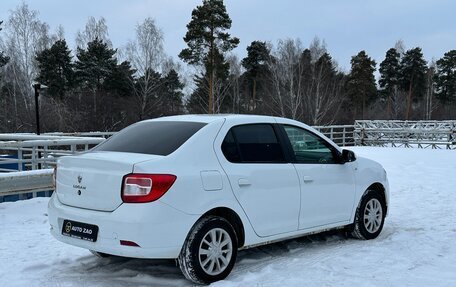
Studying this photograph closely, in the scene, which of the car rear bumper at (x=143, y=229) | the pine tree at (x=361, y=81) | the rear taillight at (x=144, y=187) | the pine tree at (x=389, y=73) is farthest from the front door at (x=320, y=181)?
the pine tree at (x=389, y=73)

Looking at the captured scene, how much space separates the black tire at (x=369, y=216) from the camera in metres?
6.02

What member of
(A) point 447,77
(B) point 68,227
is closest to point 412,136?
(B) point 68,227

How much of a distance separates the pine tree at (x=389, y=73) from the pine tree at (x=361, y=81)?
13.2 ft

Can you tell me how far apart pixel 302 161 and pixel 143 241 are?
7.02 feet

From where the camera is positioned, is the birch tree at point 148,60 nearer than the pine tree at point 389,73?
Yes

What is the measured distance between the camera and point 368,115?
6444 cm

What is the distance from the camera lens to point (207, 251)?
4.37m

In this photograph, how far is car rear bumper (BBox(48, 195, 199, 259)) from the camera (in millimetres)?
3963

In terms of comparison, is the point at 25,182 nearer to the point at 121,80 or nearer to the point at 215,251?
the point at 215,251

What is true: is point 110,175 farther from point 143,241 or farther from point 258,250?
point 258,250

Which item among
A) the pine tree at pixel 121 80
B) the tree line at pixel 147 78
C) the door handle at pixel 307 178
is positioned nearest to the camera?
the door handle at pixel 307 178

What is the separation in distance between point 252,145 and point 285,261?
1.28m

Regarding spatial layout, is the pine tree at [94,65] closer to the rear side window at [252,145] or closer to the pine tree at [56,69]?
the pine tree at [56,69]

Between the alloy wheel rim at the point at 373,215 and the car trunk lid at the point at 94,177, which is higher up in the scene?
the car trunk lid at the point at 94,177
